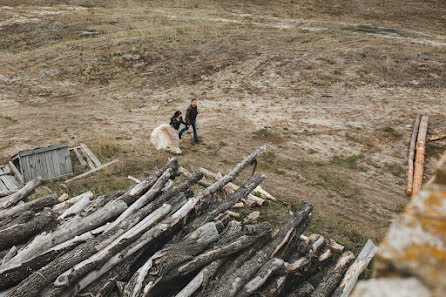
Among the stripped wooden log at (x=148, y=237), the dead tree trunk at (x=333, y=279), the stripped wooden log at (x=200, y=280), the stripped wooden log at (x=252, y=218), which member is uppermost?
the stripped wooden log at (x=148, y=237)

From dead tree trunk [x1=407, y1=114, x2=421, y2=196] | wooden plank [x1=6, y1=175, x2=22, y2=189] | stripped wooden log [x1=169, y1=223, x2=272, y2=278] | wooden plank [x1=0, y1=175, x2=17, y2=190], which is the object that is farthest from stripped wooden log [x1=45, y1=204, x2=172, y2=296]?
dead tree trunk [x1=407, y1=114, x2=421, y2=196]

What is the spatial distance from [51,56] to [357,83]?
20137 millimetres

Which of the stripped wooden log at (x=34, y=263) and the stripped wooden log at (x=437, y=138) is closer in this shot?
the stripped wooden log at (x=34, y=263)

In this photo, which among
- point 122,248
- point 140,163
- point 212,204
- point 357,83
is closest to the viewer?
point 122,248

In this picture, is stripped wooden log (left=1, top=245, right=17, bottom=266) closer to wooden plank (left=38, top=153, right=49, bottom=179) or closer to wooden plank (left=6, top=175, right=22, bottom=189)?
wooden plank (left=6, top=175, right=22, bottom=189)

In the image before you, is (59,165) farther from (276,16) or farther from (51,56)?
(276,16)

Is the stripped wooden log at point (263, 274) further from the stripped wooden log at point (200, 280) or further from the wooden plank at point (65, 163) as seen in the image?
the wooden plank at point (65, 163)

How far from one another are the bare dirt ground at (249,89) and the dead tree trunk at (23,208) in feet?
9.80

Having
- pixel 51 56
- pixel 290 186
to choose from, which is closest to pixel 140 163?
pixel 290 186

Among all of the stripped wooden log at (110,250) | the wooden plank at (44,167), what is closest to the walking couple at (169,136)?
the wooden plank at (44,167)

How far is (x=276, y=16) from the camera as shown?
33.8 metres

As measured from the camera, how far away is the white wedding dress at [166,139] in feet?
40.7

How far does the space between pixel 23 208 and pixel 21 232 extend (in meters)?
1.28

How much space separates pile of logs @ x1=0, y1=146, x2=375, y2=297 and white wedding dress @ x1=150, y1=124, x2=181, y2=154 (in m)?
5.63
